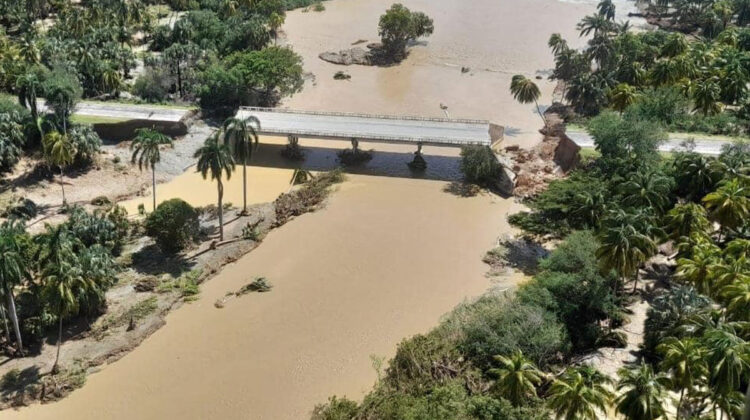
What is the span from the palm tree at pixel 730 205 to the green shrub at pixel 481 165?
1880cm

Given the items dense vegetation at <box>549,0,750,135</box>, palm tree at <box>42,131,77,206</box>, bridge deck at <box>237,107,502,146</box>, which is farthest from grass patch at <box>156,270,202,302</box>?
dense vegetation at <box>549,0,750,135</box>

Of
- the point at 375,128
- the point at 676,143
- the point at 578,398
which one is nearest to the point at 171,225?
the point at 375,128

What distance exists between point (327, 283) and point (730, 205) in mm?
25244

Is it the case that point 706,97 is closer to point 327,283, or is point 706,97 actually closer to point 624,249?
point 624,249

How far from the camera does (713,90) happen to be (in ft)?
216

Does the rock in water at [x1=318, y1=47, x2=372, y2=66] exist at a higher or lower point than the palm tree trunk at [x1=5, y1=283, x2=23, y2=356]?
higher

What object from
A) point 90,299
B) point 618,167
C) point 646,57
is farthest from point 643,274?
point 646,57

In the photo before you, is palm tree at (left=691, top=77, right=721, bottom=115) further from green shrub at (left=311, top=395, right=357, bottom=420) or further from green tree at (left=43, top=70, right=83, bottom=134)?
green tree at (left=43, top=70, right=83, bottom=134)

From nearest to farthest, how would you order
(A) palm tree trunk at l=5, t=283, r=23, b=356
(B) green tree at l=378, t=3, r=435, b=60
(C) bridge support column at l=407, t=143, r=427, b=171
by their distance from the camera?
(A) palm tree trunk at l=5, t=283, r=23, b=356, (C) bridge support column at l=407, t=143, r=427, b=171, (B) green tree at l=378, t=3, r=435, b=60

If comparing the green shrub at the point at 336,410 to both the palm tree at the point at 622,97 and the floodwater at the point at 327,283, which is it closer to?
the floodwater at the point at 327,283

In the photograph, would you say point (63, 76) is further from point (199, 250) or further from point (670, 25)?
point (670, 25)

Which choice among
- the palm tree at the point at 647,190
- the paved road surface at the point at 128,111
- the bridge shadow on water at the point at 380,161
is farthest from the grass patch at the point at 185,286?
the palm tree at the point at 647,190

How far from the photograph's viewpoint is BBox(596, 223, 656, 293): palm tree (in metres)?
37.0

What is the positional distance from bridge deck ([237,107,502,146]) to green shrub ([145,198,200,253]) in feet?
53.0
